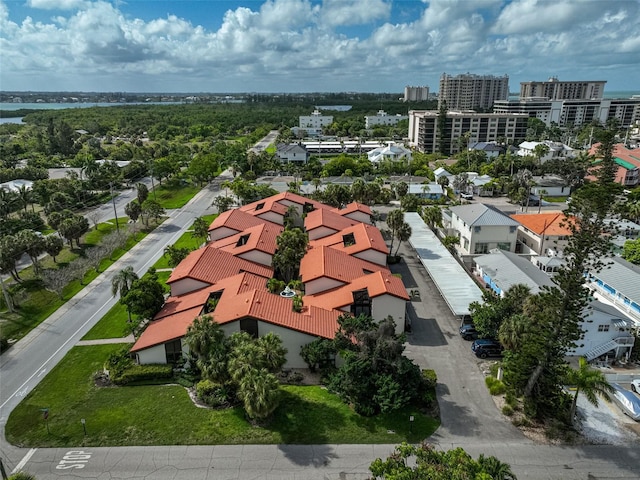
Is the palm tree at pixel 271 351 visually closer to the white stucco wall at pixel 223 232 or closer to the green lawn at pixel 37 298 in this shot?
the green lawn at pixel 37 298

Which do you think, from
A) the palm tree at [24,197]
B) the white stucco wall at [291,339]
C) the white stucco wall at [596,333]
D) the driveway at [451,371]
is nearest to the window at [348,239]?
→ the driveway at [451,371]

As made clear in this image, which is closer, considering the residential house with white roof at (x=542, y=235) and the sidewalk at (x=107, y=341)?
the sidewalk at (x=107, y=341)

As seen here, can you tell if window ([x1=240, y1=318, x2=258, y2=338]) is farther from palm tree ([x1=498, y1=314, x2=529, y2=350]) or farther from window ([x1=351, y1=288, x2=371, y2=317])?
palm tree ([x1=498, y1=314, x2=529, y2=350])

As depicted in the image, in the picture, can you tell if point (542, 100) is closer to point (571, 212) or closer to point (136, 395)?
point (571, 212)

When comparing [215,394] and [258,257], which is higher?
[258,257]

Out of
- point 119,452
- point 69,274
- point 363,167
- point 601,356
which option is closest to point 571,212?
point 601,356

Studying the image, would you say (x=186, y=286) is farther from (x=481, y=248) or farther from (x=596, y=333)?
(x=481, y=248)

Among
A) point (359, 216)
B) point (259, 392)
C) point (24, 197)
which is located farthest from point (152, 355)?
point (24, 197)
